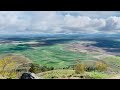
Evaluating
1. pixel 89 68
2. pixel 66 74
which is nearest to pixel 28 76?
pixel 66 74

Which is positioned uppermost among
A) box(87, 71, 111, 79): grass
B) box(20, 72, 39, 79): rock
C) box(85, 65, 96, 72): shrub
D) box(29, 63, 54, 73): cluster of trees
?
box(29, 63, 54, 73): cluster of trees

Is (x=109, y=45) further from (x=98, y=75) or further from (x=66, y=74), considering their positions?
(x=66, y=74)

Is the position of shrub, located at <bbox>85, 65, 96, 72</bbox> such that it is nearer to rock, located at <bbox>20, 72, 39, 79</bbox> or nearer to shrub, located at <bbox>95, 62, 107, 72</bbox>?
shrub, located at <bbox>95, 62, 107, 72</bbox>

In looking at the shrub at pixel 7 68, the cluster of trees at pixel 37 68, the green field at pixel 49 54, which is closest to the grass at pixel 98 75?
the green field at pixel 49 54

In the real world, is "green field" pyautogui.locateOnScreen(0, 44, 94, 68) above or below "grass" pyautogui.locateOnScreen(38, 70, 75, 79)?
above

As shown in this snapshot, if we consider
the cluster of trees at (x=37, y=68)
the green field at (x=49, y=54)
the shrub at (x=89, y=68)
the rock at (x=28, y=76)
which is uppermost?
the green field at (x=49, y=54)

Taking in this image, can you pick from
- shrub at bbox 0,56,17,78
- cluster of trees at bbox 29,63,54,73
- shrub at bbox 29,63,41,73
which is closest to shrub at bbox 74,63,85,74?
cluster of trees at bbox 29,63,54,73

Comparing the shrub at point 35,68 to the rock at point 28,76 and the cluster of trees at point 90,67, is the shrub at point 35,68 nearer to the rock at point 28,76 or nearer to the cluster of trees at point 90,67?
the rock at point 28,76

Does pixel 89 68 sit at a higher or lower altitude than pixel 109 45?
lower
